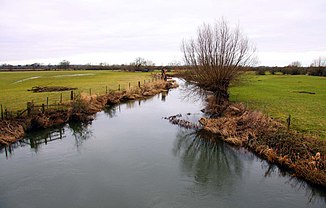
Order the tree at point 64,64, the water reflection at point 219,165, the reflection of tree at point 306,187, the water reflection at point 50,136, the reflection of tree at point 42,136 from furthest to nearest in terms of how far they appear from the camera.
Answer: the tree at point 64,64, the reflection of tree at point 42,136, the water reflection at point 50,136, the water reflection at point 219,165, the reflection of tree at point 306,187

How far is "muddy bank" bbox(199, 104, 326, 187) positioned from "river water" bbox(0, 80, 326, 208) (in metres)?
0.50

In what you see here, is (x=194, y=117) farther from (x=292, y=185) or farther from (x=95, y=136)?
(x=292, y=185)

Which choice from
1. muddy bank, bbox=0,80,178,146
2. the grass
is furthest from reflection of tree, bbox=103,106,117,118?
the grass

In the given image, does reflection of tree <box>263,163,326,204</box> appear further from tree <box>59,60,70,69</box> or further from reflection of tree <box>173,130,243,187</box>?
tree <box>59,60,70,69</box>

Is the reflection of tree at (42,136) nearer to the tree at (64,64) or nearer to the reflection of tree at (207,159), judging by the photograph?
the reflection of tree at (207,159)

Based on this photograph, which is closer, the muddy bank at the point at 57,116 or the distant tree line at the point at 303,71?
the muddy bank at the point at 57,116

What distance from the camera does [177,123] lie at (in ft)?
70.9

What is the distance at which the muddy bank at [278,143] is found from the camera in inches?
446

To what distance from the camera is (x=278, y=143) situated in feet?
45.7

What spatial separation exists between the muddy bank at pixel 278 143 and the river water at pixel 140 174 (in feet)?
1.65

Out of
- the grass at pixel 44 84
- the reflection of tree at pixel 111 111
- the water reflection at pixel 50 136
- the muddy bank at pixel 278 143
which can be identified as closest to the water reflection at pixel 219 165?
the muddy bank at pixel 278 143

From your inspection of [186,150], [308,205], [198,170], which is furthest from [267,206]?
[186,150]

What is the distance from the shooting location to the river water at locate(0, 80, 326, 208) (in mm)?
10055

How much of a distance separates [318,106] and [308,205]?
16548 mm
